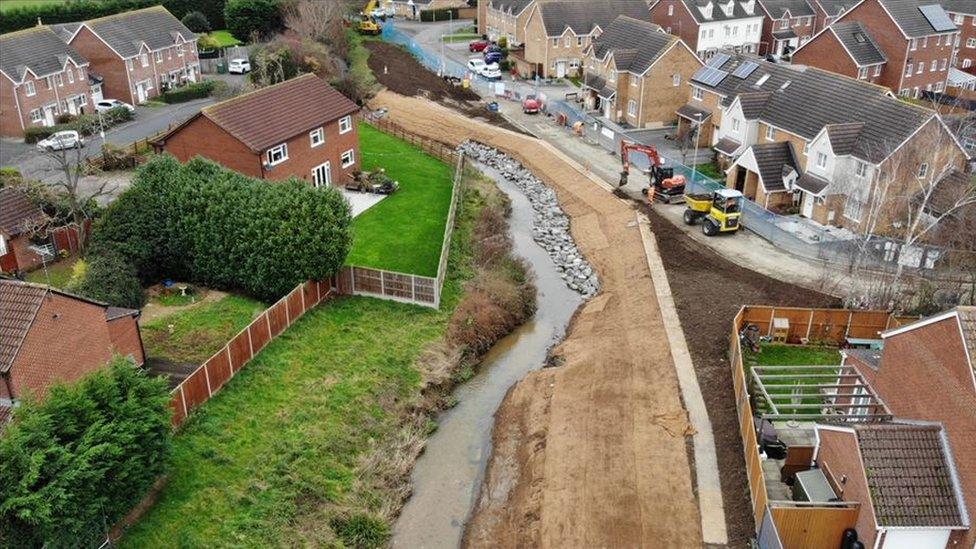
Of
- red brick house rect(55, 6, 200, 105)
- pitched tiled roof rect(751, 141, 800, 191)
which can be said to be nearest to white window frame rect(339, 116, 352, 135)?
pitched tiled roof rect(751, 141, 800, 191)

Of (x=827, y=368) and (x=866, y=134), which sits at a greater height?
(x=866, y=134)

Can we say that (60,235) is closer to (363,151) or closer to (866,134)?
(363,151)

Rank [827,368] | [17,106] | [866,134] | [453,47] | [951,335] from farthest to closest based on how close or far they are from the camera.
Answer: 1. [453,47]
2. [17,106]
3. [866,134]
4. [827,368]
5. [951,335]

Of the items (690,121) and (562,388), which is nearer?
(562,388)

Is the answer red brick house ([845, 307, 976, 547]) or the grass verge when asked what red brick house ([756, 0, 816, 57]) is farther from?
red brick house ([845, 307, 976, 547])

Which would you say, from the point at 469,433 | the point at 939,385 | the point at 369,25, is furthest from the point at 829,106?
the point at 369,25

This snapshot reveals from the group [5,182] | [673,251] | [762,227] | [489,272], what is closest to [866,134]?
[762,227]

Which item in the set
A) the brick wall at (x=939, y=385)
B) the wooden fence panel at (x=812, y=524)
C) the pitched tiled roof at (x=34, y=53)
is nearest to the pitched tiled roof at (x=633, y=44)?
the brick wall at (x=939, y=385)

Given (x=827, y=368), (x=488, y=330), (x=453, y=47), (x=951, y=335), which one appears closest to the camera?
(x=951, y=335)

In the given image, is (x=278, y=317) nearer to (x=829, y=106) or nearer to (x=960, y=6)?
(x=829, y=106)
